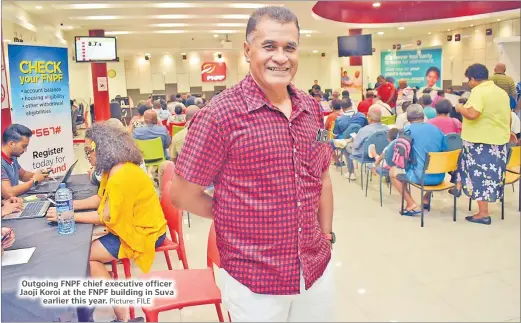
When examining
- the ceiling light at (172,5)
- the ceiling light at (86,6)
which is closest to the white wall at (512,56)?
the ceiling light at (172,5)

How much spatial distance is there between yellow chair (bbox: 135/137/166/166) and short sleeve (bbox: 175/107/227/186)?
3.82 metres

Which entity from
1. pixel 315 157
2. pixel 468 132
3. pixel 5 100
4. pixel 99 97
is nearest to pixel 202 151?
pixel 315 157

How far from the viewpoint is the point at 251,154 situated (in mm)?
1225

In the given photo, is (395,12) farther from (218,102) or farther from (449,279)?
(218,102)

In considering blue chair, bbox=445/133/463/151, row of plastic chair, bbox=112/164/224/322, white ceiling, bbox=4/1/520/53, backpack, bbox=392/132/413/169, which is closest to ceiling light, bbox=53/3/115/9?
white ceiling, bbox=4/1/520/53

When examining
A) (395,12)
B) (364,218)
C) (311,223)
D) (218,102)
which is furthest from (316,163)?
(395,12)

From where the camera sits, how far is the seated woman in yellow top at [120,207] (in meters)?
2.37

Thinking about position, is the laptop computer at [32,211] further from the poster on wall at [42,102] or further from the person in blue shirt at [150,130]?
the person in blue shirt at [150,130]

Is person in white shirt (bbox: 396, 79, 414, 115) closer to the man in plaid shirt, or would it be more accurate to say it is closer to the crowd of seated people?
the crowd of seated people

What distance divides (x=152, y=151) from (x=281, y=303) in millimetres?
3954

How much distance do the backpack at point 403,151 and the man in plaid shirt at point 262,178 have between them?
3066 mm

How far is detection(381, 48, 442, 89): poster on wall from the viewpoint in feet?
34.5

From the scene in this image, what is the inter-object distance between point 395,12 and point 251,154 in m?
10.3

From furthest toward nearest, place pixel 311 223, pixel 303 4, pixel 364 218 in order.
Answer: pixel 303 4 < pixel 364 218 < pixel 311 223
